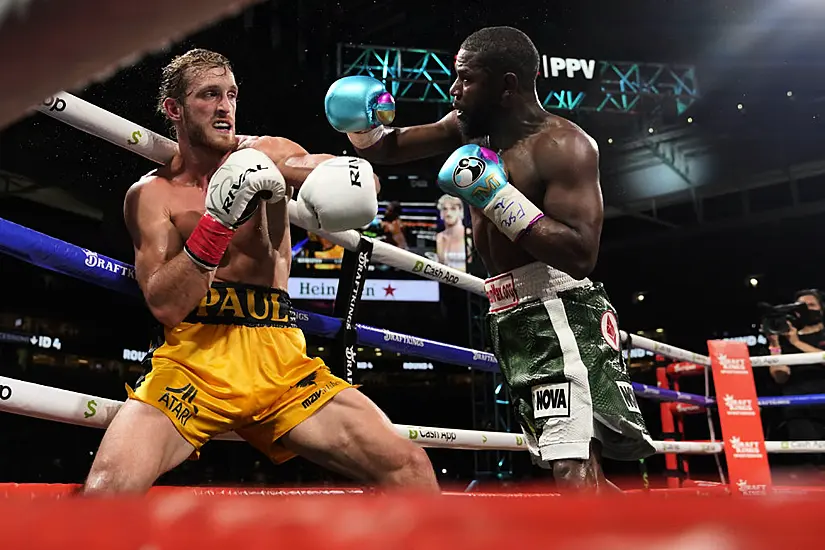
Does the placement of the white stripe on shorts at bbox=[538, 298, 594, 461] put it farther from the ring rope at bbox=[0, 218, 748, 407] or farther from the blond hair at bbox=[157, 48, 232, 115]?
Answer: the blond hair at bbox=[157, 48, 232, 115]

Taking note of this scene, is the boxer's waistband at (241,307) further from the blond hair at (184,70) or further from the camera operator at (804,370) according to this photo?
the camera operator at (804,370)

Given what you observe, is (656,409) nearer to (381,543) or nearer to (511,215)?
(511,215)

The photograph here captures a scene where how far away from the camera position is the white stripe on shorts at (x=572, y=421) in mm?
1617

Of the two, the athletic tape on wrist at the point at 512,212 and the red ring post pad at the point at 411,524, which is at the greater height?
the athletic tape on wrist at the point at 512,212

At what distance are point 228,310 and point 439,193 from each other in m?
9.34

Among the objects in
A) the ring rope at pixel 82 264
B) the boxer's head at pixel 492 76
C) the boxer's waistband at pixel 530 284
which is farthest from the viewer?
the boxer's head at pixel 492 76

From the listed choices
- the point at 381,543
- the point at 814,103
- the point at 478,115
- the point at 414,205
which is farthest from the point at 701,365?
the point at 814,103

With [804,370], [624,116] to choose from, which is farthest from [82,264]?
[624,116]

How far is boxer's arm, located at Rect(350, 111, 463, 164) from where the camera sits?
212 centimetres

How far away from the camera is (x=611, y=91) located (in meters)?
9.09

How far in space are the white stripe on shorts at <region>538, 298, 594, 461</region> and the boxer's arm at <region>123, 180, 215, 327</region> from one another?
0.77 meters

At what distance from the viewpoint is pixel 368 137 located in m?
2.07

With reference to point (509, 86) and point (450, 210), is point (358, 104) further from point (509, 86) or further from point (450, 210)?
point (450, 210)

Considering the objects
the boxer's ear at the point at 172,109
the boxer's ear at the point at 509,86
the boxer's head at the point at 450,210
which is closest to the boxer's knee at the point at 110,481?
the boxer's ear at the point at 172,109
